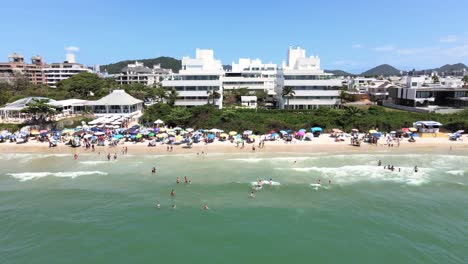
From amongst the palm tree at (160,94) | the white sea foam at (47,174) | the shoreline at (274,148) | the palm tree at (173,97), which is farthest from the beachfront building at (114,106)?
the white sea foam at (47,174)

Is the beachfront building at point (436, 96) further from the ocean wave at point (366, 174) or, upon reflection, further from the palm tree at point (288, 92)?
the ocean wave at point (366, 174)

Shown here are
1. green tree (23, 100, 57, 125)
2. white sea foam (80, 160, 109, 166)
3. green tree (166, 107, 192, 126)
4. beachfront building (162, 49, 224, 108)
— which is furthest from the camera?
beachfront building (162, 49, 224, 108)

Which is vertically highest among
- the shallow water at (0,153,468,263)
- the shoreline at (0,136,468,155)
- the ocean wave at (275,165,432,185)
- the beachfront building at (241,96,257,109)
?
the beachfront building at (241,96,257,109)

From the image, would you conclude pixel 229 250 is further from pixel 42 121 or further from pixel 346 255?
pixel 42 121

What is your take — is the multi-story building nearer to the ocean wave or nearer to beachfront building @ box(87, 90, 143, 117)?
beachfront building @ box(87, 90, 143, 117)

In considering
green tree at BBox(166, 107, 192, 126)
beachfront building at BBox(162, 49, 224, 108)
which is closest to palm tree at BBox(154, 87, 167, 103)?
beachfront building at BBox(162, 49, 224, 108)

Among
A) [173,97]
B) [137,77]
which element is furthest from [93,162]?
[137,77]

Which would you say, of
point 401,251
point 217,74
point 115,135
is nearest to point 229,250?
point 401,251
